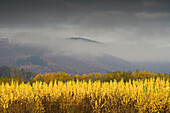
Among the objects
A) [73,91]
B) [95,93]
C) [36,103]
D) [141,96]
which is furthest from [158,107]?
[36,103]

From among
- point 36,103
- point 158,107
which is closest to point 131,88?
point 158,107

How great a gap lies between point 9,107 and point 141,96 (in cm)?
705

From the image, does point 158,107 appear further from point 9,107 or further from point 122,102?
point 9,107

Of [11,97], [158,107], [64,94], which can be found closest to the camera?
[158,107]

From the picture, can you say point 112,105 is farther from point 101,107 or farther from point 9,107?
point 9,107

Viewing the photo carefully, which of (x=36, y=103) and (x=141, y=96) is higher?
(x=141, y=96)

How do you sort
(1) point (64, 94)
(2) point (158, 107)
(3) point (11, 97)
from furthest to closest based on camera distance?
(1) point (64, 94)
(3) point (11, 97)
(2) point (158, 107)

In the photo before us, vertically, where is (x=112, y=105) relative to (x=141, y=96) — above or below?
below

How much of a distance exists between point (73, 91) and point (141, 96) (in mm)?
3909

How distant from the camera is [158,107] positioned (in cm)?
911

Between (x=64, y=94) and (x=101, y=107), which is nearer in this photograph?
(x=101, y=107)

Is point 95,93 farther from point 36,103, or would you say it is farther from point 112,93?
point 36,103

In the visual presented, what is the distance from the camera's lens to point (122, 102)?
33.5 ft

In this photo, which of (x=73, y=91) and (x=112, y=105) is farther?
(x=73, y=91)
